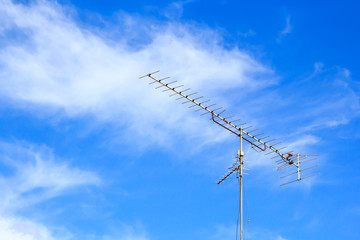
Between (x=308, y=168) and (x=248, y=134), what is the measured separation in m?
3.93

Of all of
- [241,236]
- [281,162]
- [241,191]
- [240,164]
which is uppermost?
[281,162]

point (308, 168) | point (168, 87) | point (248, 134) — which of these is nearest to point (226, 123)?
point (248, 134)

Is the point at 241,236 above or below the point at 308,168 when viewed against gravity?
below

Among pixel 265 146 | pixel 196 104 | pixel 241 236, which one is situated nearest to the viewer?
pixel 241 236

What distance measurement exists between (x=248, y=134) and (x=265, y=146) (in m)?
1.40

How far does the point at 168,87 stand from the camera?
2286cm

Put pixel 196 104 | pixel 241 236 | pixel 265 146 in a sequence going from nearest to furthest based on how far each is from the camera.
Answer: pixel 241 236 → pixel 196 104 → pixel 265 146

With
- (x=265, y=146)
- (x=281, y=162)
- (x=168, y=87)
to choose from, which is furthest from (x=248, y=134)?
(x=168, y=87)

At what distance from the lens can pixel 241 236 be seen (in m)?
21.6

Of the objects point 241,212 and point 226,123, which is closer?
point 241,212

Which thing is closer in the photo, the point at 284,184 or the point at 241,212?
the point at 241,212

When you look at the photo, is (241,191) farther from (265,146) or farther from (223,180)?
(265,146)

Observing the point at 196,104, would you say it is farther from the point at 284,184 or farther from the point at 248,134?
the point at 284,184

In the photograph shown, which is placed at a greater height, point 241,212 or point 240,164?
point 240,164
